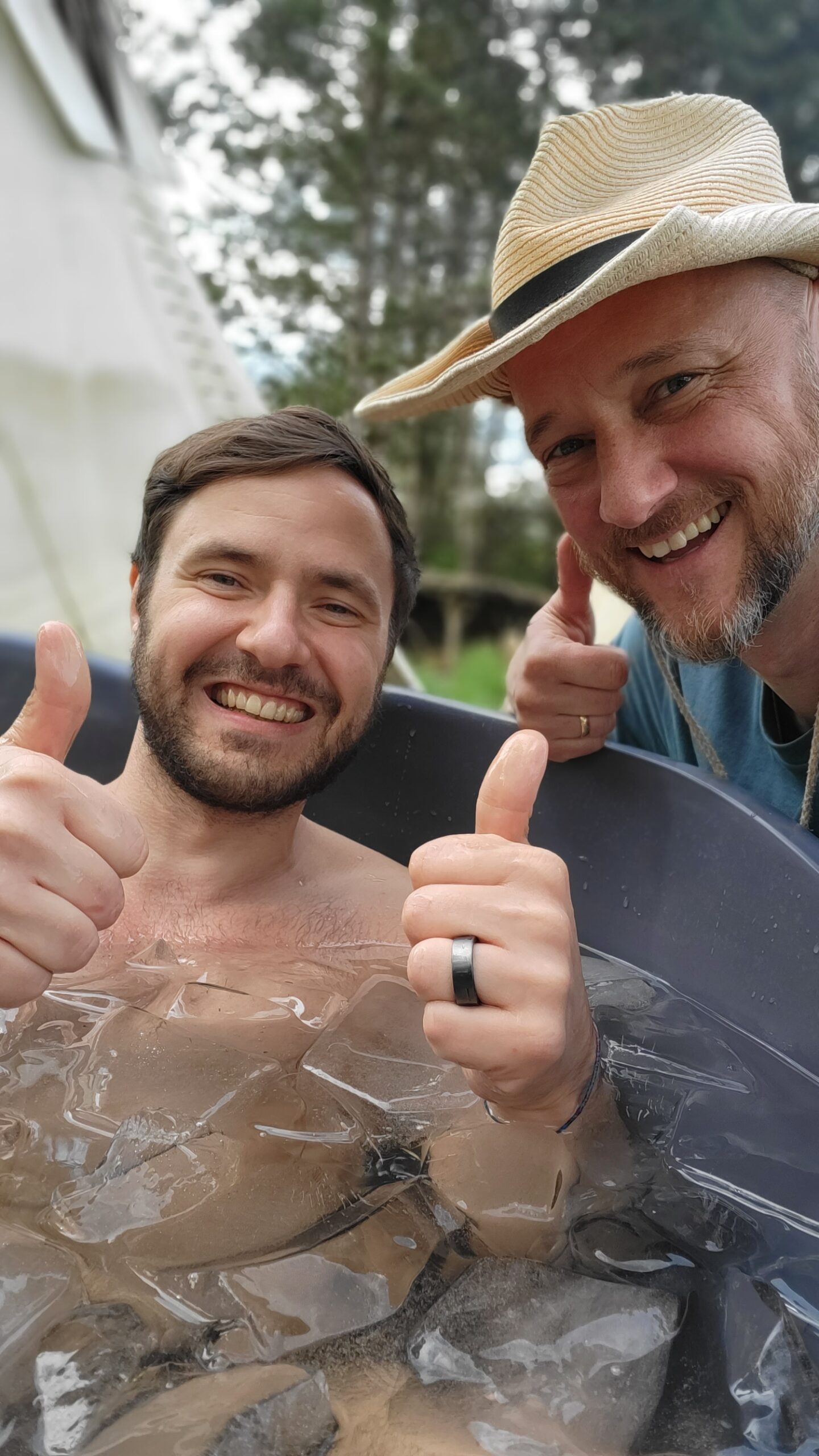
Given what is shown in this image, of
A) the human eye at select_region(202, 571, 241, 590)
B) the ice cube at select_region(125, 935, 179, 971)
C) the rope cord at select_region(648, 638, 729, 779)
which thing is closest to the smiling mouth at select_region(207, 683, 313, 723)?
the human eye at select_region(202, 571, 241, 590)

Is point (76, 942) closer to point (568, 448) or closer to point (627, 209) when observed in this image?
point (568, 448)

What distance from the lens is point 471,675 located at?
24.0 ft

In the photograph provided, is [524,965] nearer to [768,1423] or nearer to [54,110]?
[768,1423]

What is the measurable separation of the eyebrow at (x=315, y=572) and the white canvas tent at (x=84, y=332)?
2.56m

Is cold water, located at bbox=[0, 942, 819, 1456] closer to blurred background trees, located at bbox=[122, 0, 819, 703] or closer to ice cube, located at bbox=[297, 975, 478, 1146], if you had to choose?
ice cube, located at bbox=[297, 975, 478, 1146]

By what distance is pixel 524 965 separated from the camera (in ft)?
3.46

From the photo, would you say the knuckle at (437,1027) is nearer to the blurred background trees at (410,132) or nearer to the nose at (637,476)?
the nose at (637,476)

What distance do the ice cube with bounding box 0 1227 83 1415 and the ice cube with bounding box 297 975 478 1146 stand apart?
A: 1.30 ft

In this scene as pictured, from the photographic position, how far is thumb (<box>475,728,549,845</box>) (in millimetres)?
1139

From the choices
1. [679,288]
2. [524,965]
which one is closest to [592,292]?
[679,288]

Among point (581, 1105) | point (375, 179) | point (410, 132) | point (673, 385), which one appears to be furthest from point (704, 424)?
point (410, 132)

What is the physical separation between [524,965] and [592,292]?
2.70 ft

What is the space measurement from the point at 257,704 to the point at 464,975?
0.87m

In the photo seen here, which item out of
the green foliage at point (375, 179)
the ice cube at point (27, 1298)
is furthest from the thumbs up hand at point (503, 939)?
the green foliage at point (375, 179)
